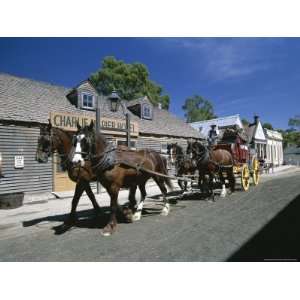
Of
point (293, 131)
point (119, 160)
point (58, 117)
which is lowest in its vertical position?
point (119, 160)

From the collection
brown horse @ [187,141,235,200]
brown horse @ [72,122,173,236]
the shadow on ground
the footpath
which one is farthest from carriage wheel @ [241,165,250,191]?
brown horse @ [72,122,173,236]

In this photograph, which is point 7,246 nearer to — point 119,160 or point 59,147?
point 59,147

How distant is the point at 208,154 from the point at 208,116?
4499 centimetres

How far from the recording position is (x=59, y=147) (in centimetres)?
600

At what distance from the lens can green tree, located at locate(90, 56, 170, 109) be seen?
79.8 feet

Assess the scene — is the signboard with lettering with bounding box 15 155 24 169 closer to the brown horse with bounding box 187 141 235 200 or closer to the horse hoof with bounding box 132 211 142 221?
the horse hoof with bounding box 132 211 142 221

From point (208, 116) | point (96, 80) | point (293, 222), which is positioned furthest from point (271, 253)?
point (208, 116)

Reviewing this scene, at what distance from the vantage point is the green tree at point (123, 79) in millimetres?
24328

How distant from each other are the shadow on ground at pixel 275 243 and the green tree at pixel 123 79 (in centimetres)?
2002

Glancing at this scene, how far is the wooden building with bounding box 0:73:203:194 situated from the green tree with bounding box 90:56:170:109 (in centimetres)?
832

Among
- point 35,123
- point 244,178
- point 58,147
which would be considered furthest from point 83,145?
point 244,178

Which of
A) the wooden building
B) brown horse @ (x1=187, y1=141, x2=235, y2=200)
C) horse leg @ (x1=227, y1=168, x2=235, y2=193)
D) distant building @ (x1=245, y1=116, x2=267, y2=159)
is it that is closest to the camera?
brown horse @ (x1=187, y1=141, x2=235, y2=200)

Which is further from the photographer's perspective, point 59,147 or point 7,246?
point 59,147

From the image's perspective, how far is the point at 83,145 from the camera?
5.52m
